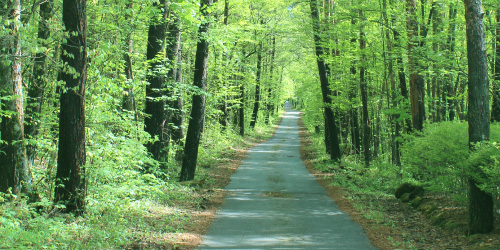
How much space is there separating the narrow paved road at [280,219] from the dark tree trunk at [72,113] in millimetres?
2668

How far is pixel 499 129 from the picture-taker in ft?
25.0

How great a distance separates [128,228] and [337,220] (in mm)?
4606

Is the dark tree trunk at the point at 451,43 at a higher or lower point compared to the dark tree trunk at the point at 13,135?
higher

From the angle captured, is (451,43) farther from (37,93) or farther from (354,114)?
(354,114)

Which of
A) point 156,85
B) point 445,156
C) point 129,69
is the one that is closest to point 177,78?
point 156,85

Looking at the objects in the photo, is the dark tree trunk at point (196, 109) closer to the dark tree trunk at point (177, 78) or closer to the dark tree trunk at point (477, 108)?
the dark tree trunk at point (177, 78)

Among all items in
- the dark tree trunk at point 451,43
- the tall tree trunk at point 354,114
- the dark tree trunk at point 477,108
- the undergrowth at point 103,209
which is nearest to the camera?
the undergrowth at point 103,209

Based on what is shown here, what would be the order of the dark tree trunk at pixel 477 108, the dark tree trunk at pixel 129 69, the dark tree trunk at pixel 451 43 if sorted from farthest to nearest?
the dark tree trunk at pixel 451 43, the dark tree trunk at pixel 129 69, the dark tree trunk at pixel 477 108

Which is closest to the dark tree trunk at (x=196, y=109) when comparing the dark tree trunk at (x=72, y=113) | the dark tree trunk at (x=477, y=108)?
the dark tree trunk at (x=72, y=113)

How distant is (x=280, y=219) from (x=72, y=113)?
16.2 feet

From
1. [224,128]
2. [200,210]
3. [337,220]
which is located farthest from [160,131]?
[224,128]

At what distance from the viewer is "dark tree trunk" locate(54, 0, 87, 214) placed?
656 cm

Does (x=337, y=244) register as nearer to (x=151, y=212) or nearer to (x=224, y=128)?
(x=151, y=212)

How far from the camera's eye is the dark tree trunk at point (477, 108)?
6824 mm
